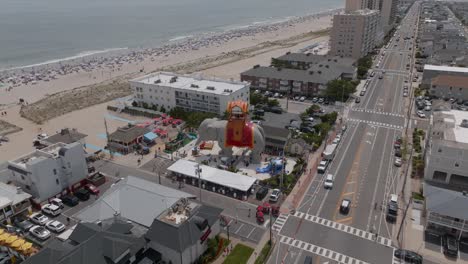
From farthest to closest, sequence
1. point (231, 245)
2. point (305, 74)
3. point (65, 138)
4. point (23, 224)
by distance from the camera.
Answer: point (305, 74) < point (65, 138) < point (23, 224) < point (231, 245)

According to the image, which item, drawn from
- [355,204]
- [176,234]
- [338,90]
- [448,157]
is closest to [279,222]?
[355,204]

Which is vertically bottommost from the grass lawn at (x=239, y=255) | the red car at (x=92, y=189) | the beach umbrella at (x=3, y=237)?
the grass lawn at (x=239, y=255)

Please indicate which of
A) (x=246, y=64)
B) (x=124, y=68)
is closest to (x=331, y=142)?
(x=246, y=64)

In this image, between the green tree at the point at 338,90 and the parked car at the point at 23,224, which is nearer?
the parked car at the point at 23,224

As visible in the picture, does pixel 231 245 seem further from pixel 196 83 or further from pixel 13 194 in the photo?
pixel 196 83

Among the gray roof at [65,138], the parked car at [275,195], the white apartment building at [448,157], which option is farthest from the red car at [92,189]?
the white apartment building at [448,157]

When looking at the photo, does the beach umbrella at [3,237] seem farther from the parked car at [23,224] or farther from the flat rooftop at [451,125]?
the flat rooftop at [451,125]

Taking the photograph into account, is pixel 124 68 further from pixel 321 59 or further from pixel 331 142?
pixel 331 142

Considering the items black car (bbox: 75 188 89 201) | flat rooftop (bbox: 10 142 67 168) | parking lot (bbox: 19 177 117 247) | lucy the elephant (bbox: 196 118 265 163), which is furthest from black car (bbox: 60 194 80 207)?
lucy the elephant (bbox: 196 118 265 163)
